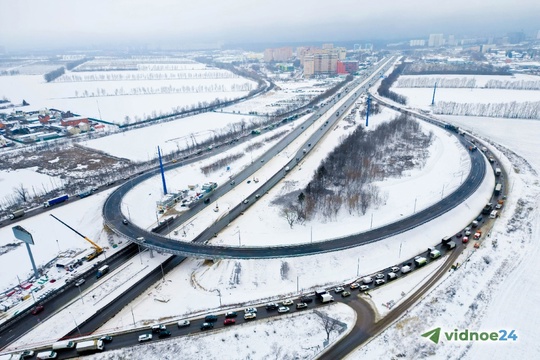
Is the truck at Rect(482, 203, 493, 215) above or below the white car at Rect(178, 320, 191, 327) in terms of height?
above

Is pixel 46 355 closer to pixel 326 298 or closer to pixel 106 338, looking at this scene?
pixel 106 338

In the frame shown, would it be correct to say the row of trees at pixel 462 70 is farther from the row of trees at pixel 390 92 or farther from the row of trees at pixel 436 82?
the row of trees at pixel 390 92

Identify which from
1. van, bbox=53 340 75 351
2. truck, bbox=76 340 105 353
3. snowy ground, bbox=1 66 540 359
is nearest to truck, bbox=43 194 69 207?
snowy ground, bbox=1 66 540 359

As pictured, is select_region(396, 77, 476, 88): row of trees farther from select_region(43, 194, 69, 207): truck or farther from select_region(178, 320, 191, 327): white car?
select_region(178, 320, 191, 327): white car

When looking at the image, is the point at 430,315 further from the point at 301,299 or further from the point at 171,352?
the point at 171,352

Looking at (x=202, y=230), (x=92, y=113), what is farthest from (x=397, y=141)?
(x=92, y=113)
